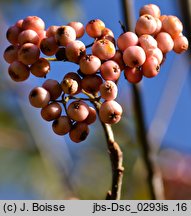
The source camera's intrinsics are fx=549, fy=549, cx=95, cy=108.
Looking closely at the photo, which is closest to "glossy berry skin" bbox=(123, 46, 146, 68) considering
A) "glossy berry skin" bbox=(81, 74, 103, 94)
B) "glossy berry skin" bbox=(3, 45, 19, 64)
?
"glossy berry skin" bbox=(81, 74, 103, 94)

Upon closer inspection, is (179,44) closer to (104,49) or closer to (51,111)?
(104,49)

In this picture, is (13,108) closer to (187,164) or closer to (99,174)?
(99,174)

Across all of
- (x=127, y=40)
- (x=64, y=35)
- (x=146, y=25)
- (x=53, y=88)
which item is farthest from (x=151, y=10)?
(x=53, y=88)

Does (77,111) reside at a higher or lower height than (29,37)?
lower

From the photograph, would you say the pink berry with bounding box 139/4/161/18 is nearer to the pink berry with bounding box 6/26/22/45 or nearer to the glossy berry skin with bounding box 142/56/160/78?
the glossy berry skin with bounding box 142/56/160/78

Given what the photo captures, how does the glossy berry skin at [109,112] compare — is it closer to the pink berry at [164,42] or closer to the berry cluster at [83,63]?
the berry cluster at [83,63]

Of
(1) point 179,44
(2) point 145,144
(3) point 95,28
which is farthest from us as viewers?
(2) point 145,144

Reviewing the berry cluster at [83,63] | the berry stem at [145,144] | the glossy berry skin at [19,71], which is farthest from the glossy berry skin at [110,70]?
the berry stem at [145,144]
